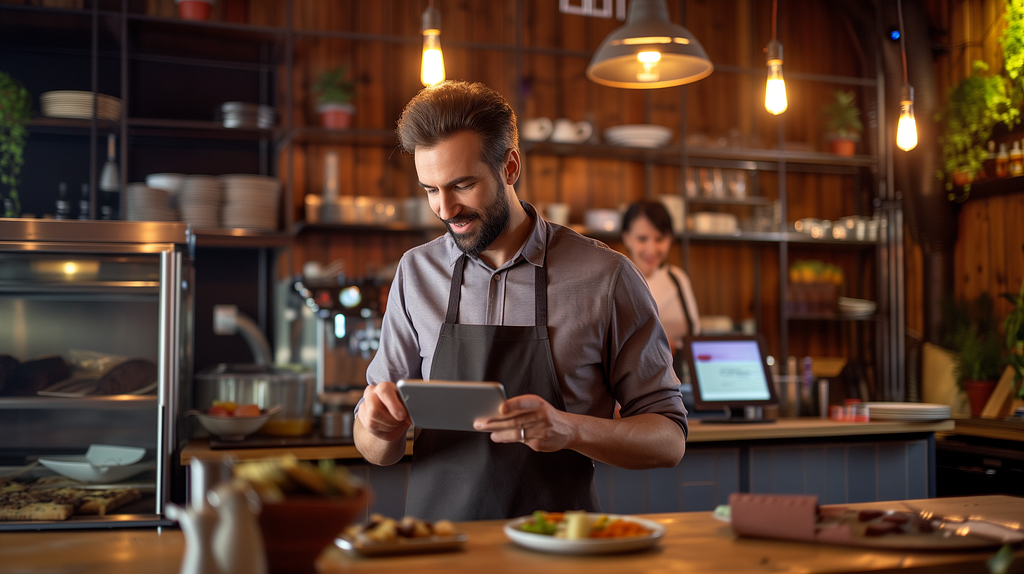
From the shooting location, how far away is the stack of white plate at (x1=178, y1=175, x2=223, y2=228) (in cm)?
388

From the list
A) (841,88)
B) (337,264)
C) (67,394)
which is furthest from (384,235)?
(841,88)

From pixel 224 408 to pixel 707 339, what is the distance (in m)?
1.93

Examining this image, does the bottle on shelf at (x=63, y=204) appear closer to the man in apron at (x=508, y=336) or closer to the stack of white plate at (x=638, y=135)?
the man in apron at (x=508, y=336)

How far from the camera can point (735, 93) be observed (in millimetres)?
5480

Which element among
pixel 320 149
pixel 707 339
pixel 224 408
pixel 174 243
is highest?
pixel 320 149

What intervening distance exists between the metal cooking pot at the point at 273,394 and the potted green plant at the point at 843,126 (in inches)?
146

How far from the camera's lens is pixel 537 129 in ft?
15.2

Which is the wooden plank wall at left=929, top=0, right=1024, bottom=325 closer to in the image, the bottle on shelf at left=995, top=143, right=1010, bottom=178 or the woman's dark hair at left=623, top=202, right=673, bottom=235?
the bottle on shelf at left=995, top=143, right=1010, bottom=178

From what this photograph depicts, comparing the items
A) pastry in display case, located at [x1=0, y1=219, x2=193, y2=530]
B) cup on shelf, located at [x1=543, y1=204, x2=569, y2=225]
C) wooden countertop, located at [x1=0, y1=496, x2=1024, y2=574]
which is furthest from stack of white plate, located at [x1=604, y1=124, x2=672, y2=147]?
wooden countertop, located at [x1=0, y1=496, x2=1024, y2=574]

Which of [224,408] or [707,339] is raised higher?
[707,339]

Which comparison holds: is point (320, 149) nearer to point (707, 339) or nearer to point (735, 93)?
point (707, 339)

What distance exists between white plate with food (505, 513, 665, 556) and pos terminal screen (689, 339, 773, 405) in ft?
7.12

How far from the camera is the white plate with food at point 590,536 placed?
1262 mm

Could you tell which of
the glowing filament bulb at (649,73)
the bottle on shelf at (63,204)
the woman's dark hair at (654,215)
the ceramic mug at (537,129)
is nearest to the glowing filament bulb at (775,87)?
the glowing filament bulb at (649,73)
